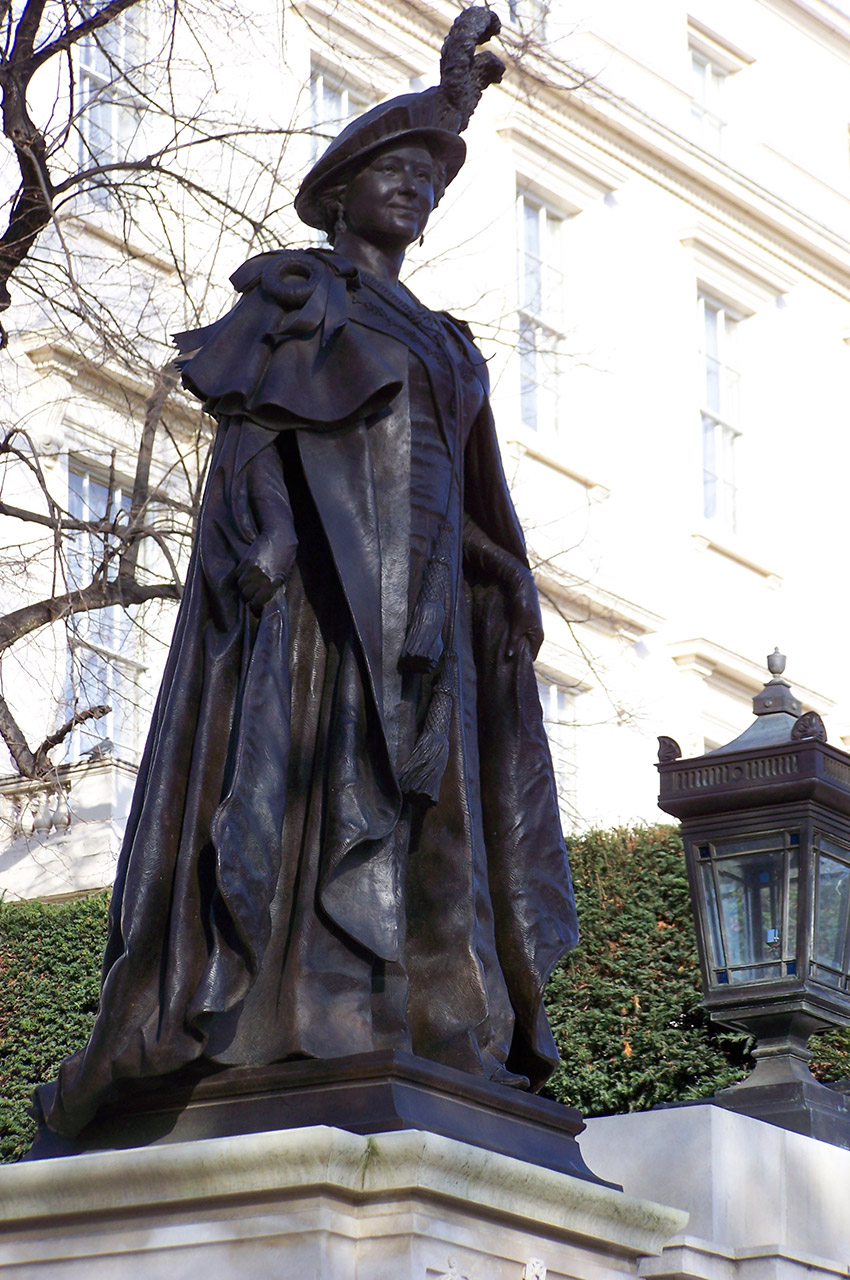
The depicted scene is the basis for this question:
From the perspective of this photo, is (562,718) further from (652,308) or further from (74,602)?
(74,602)

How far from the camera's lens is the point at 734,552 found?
73.5 feet

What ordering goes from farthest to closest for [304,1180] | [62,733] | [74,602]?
[74,602] → [62,733] → [304,1180]

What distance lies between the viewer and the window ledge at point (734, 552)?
22000mm

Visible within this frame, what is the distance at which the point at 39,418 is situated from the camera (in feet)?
52.1

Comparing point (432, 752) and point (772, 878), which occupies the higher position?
point (772, 878)

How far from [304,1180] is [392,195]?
7.54 ft

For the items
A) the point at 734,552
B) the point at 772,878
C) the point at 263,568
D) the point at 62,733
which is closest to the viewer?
the point at 263,568

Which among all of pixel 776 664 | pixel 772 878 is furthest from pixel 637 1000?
pixel 772 878

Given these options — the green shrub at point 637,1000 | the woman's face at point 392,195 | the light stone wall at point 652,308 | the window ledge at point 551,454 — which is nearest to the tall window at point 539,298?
the light stone wall at point 652,308

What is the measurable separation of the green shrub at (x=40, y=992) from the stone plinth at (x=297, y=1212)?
619 cm

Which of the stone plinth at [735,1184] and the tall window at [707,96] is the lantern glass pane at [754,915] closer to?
the stone plinth at [735,1184]

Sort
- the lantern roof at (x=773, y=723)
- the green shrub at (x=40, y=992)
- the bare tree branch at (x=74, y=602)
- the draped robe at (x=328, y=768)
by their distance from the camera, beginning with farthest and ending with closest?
the bare tree branch at (x=74, y=602), the green shrub at (x=40, y=992), the lantern roof at (x=773, y=723), the draped robe at (x=328, y=768)

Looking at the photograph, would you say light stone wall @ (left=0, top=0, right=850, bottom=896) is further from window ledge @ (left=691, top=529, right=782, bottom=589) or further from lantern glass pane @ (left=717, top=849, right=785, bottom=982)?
lantern glass pane @ (left=717, top=849, right=785, bottom=982)

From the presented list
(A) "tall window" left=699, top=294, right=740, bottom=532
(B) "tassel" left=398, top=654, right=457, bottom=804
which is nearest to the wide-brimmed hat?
(B) "tassel" left=398, top=654, right=457, bottom=804
